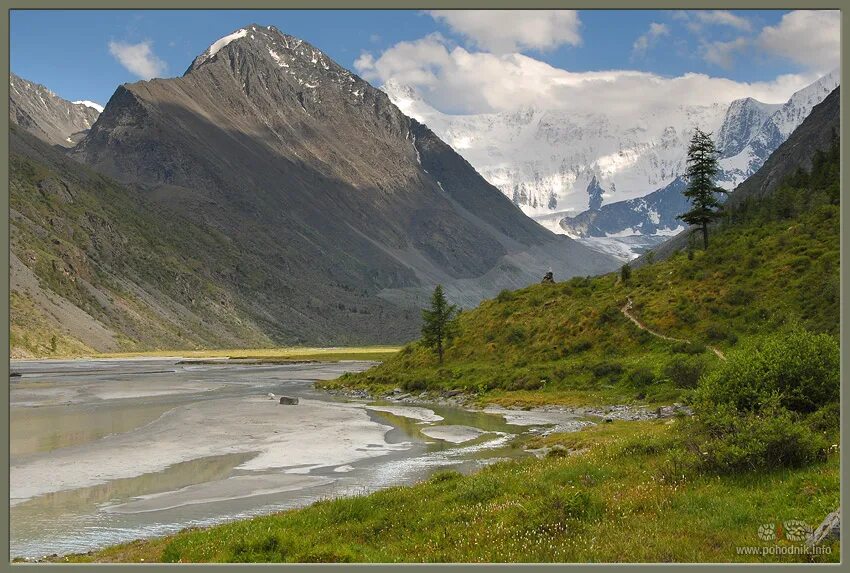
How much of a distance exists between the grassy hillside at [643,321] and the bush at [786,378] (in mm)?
26430

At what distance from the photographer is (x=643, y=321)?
69.9 meters

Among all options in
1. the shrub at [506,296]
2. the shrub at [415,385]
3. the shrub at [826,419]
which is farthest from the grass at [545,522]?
the shrub at [506,296]

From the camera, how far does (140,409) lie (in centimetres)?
6356

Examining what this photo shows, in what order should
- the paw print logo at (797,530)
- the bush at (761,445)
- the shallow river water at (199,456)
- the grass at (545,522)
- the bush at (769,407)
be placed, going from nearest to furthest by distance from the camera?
the paw print logo at (797,530), the grass at (545,522), the bush at (761,445), the bush at (769,407), the shallow river water at (199,456)

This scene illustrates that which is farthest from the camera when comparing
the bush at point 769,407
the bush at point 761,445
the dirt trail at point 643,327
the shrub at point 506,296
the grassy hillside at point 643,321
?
the shrub at point 506,296

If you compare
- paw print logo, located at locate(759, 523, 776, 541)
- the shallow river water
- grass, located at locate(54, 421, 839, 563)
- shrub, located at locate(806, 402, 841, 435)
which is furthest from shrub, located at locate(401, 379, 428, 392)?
paw print logo, located at locate(759, 523, 776, 541)

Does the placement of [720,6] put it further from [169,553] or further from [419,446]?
[419,446]

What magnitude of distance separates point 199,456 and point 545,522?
2627 cm

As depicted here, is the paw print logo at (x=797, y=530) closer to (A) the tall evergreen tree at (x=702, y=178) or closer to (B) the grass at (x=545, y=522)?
(B) the grass at (x=545, y=522)

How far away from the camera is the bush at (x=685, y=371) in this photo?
5128 cm

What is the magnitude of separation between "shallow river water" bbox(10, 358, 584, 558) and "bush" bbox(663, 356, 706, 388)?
41.3 ft

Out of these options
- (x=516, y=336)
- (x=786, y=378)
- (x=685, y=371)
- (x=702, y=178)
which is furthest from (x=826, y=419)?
(x=702, y=178)

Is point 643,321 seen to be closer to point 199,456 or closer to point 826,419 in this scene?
point 199,456

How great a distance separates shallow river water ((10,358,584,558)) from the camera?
24531mm
